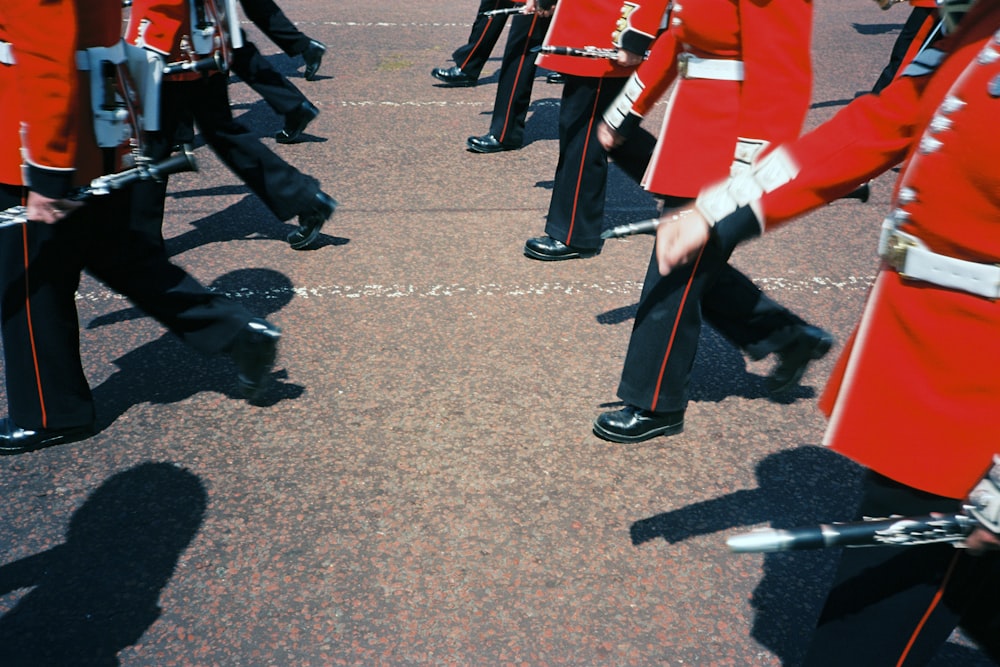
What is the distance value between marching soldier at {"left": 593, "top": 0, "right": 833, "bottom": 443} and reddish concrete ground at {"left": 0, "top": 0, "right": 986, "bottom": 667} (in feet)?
0.73

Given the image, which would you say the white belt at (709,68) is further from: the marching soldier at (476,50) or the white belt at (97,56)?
the marching soldier at (476,50)

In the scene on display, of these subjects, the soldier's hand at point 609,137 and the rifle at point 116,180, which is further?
the soldier's hand at point 609,137

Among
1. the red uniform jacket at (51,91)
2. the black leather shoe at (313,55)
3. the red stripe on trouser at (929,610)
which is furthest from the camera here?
the black leather shoe at (313,55)

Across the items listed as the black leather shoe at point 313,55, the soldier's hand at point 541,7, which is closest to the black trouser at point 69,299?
the soldier's hand at point 541,7

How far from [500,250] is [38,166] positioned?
7.65 feet

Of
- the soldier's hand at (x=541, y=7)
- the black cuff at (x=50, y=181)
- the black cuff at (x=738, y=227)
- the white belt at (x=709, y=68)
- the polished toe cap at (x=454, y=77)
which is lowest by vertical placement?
the polished toe cap at (x=454, y=77)

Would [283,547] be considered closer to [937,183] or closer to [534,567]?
[534,567]

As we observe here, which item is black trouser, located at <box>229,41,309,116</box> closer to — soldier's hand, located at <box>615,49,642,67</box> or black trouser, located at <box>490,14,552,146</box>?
black trouser, located at <box>490,14,552,146</box>

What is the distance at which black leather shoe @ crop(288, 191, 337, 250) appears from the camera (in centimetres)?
406

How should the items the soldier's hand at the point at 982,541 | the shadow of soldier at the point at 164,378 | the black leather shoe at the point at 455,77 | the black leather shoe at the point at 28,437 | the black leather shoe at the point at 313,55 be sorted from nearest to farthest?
the soldier's hand at the point at 982,541 < the black leather shoe at the point at 28,437 < the shadow of soldier at the point at 164,378 < the black leather shoe at the point at 313,55 < the black leather shoe at the point at 455,77

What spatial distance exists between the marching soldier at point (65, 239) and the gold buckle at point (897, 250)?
199cm

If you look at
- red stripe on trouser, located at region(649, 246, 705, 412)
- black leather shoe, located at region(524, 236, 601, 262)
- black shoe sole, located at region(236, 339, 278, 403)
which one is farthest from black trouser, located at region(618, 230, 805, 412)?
black leather shoe, located at region(524, 236, 601, 262)

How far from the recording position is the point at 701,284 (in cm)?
266

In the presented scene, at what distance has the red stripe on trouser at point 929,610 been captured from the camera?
1.41 m
